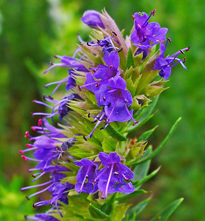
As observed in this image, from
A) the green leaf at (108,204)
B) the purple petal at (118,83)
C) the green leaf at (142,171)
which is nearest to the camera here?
the purple petal at (118,83)

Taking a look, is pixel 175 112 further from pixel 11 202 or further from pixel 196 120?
pixel 11 202

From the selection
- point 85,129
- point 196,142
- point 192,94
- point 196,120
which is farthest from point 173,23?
point 85,129

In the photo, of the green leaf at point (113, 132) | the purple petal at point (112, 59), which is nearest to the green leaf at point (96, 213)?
the green leaf at point (113, 132)

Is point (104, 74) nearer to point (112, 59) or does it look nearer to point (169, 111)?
point (112, 59)

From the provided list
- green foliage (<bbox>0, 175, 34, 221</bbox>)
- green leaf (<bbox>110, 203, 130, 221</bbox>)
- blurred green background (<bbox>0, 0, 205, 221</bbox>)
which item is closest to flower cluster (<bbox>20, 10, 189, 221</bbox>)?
green leaf (<bbox>110, 203, 130, 221</bbox>)

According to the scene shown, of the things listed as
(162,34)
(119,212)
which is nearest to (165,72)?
(162,34)

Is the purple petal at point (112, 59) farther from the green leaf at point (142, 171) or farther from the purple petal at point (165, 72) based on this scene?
the green leaf at point (142, 171)
